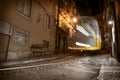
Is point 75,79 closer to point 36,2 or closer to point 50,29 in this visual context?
point 36,2

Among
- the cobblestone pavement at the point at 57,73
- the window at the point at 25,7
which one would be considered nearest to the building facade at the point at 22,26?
the window at the point at 25,7

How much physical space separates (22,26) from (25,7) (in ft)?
5.75

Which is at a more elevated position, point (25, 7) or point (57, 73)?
point (25, 7)

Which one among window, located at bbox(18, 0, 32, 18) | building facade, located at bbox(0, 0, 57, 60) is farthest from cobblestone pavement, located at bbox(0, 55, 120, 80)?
window, located at bbox(18, 0, 32, 18)

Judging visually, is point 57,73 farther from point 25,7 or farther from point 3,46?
point 25,7

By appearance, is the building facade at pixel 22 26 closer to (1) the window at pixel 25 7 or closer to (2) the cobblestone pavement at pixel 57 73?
(1) the window at pixel 25 7

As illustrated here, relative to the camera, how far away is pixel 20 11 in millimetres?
9734

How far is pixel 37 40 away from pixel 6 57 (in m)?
4.42

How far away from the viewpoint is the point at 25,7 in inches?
413

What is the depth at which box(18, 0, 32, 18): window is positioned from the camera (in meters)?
9.81

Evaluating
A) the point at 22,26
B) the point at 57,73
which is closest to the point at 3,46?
the point at 22,26

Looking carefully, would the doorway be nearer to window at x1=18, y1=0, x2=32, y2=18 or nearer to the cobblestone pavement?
window at x1=18, y1=0, x2=32, y2=18

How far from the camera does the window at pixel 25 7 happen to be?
9.81m

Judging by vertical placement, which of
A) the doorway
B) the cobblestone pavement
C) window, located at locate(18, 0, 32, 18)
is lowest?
the cobblestone pavement
